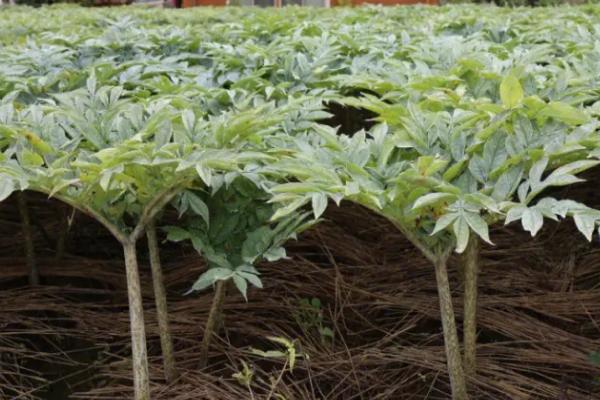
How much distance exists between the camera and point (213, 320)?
7.88 feet

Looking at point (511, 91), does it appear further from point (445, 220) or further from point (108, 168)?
point (108, 168)

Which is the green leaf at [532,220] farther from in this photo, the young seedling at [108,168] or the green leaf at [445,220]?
the young seedling at [108,168]

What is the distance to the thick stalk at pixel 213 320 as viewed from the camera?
7.66ft

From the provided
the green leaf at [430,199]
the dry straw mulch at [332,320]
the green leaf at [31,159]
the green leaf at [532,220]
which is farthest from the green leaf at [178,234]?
the green leaf at [532,220]

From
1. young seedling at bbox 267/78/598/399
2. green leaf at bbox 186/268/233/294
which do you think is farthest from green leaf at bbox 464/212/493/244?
green leaf at bbox 186/268/233/294

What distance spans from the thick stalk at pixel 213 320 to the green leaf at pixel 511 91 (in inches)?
36.7

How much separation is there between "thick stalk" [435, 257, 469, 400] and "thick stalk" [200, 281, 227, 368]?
0.64 meters

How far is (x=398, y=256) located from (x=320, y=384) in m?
0.84

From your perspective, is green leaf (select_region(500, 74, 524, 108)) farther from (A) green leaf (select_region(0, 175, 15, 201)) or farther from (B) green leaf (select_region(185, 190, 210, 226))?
(A) green leaf (select_region(0, 175, 15, 201))

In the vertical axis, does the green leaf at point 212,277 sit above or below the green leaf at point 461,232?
below

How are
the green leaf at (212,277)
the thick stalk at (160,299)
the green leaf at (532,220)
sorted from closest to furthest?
the green leaf at (532,220) < the green leaf at (212,277) < the thick stalk at (160,299)

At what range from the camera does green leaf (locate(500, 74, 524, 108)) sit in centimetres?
204

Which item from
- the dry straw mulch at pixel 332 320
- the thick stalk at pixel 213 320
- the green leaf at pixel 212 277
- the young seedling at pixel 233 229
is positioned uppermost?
the young seedling at pixel 233 229

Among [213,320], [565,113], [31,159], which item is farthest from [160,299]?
Result: [565,113]
